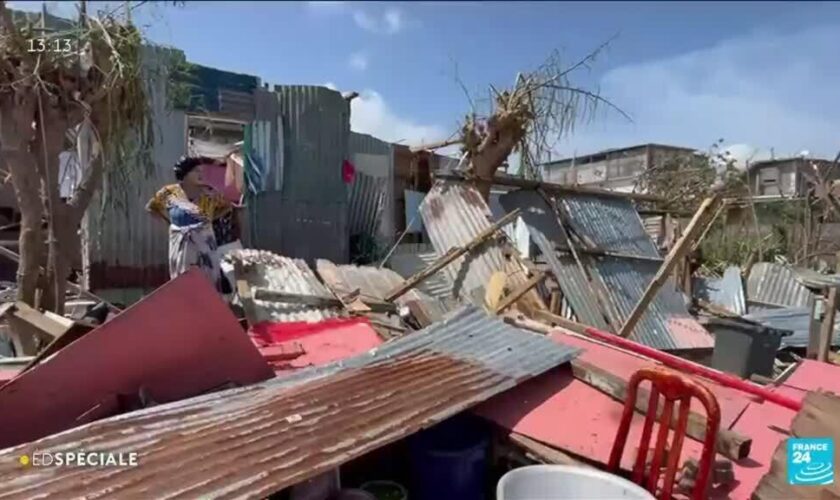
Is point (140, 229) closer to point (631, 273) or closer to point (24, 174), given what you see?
point (24, 174)

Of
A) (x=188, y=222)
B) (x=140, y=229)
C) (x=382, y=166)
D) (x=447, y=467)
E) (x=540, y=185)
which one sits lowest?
(x=447, y=467)

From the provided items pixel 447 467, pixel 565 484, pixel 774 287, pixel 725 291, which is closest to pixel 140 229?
pixel 447 467

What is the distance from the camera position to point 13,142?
3.83m

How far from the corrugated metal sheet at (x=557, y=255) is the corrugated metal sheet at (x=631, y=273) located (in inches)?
8.5

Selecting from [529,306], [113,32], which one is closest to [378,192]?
[529,306]

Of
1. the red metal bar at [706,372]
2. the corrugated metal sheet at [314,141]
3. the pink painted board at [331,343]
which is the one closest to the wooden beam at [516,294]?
the red metal bar at [706,372]

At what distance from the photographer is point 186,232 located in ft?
15.6

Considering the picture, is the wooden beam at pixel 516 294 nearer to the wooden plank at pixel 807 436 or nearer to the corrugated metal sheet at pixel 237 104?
the wooden plank at pixel 807 436

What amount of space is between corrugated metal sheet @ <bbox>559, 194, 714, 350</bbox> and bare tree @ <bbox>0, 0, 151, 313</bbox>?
186 inches

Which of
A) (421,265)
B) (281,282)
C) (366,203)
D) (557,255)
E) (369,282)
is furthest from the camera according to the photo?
(366,203)

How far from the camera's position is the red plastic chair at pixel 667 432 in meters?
2.53

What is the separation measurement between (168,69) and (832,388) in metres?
7.29

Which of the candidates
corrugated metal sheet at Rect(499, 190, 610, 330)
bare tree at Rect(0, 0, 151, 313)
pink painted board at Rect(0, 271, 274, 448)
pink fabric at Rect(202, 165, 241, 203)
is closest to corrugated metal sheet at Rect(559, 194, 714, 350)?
corrugated metal sheet at Rect(499, 190, 610, 330)

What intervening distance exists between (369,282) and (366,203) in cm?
322
